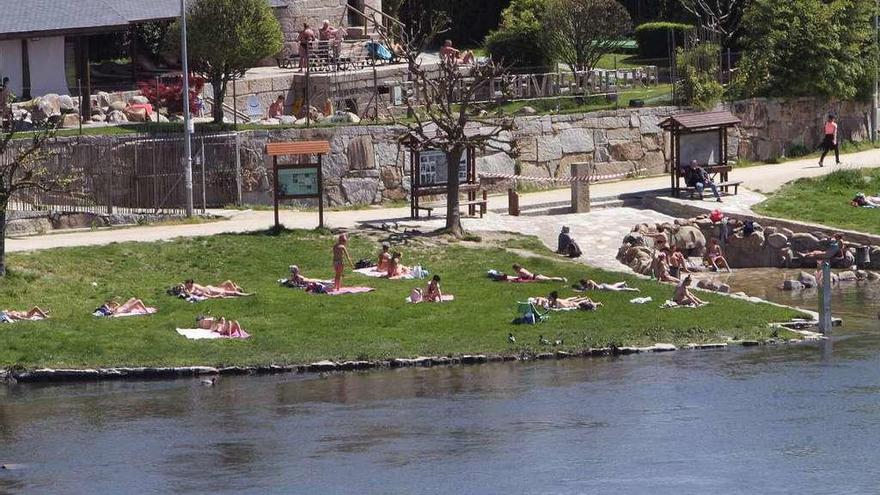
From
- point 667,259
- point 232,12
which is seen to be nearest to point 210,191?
point 232,12

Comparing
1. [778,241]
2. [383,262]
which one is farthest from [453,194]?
[778,241]

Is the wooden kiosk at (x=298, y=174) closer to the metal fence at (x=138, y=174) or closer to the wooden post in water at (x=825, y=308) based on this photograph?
the metal fence at (x=138, y=174)

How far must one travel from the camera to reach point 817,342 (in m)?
42.5

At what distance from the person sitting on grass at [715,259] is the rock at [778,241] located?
1.58 m

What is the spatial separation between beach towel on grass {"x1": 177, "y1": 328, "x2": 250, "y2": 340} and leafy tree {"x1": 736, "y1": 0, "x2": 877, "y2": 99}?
2656 cm

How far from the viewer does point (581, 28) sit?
65188mm

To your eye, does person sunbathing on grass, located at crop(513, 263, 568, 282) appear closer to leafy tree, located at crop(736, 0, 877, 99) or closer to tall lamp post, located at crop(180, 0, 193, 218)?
tall lamp post, located at crop(180, 0, 193, 218)

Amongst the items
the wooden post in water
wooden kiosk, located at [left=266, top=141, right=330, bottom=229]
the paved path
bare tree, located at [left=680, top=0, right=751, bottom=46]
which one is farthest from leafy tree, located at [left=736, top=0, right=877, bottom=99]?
the wooden post in water

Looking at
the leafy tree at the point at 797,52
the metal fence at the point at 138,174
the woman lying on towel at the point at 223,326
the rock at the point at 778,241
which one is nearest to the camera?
the woman lying on towel at the point at 223,326

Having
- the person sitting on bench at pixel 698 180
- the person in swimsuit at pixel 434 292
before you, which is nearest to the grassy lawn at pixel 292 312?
the person in swimsuit at pixel 434 292

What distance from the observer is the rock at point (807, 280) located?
165ft

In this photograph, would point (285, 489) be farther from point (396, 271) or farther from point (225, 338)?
point (396, 271)

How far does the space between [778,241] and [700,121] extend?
5093 mm

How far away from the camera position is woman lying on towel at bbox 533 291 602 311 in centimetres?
4353
